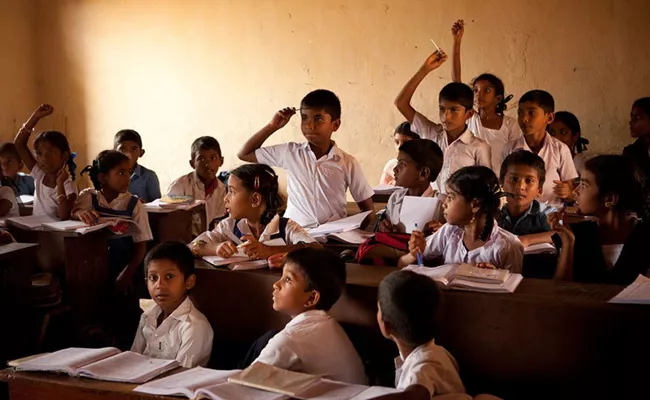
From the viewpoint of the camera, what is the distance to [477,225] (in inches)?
109

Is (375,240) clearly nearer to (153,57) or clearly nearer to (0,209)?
(0,209)

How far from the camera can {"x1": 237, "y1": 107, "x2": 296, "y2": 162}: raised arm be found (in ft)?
12.6

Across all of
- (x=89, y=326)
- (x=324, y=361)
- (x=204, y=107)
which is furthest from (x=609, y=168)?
(x=204, y=107)

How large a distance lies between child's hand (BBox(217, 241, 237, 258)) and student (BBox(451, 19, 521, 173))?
6.53 ft

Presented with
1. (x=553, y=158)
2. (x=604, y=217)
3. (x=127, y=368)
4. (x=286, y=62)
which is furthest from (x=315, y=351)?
(x=286, y=62)

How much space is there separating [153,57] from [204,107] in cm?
68

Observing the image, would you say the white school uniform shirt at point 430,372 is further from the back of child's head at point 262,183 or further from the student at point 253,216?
the back of child's head at point 262,183

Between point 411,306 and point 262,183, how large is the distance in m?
1.20

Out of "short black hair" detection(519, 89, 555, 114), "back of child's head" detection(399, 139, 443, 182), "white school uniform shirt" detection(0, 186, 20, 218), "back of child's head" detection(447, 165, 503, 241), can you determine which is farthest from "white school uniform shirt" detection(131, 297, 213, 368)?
"short black hair" detection(519, 89, 555, 114)

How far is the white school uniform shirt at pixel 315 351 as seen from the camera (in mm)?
2285

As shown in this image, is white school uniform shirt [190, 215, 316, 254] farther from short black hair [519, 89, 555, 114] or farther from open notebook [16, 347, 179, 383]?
short black hair [519, 89, 555, 114]

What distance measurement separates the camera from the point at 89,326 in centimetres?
351

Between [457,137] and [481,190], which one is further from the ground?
[457,137]

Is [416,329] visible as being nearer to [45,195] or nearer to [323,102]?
[323,102]
